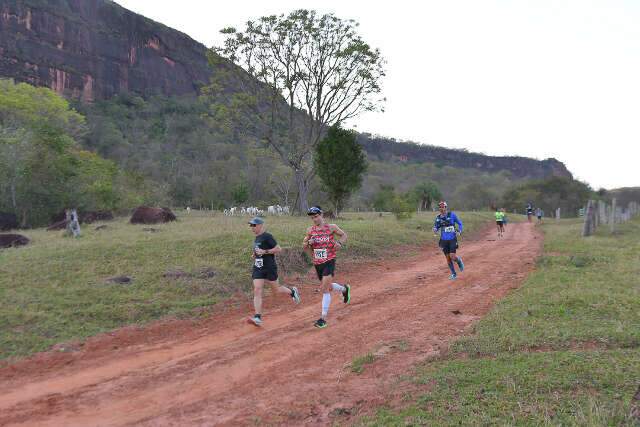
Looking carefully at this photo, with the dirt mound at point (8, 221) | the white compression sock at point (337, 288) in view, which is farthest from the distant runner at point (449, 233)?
the dirt mound at point (8, 221)

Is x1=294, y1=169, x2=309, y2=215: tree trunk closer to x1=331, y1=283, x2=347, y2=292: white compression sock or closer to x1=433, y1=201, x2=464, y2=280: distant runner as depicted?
x1=433, y1=201, x2=464, y2=280: distant runner

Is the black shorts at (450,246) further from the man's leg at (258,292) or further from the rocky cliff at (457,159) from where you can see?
the rocky cliff at (457,159)

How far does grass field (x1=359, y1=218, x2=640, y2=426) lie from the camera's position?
355 cm

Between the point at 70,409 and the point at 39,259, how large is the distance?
7.96 metres

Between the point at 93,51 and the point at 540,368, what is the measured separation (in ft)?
412

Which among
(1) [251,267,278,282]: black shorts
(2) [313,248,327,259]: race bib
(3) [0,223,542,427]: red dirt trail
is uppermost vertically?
(2) [313,248,327,259]: race bib

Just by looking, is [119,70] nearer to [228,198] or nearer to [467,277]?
[228,198]

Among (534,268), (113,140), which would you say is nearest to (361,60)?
(534,268)

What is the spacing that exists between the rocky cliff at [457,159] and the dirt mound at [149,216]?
410 ft

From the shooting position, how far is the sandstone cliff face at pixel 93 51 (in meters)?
91.6

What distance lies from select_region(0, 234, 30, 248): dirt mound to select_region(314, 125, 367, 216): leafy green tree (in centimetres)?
1810

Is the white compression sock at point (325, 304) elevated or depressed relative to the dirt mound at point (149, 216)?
depressed

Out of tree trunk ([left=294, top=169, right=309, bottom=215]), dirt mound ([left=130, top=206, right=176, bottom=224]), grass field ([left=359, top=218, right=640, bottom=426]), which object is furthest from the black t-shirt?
tree trunk ([left=294, top=169, right=309, bottom=215])

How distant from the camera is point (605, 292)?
304 inches
